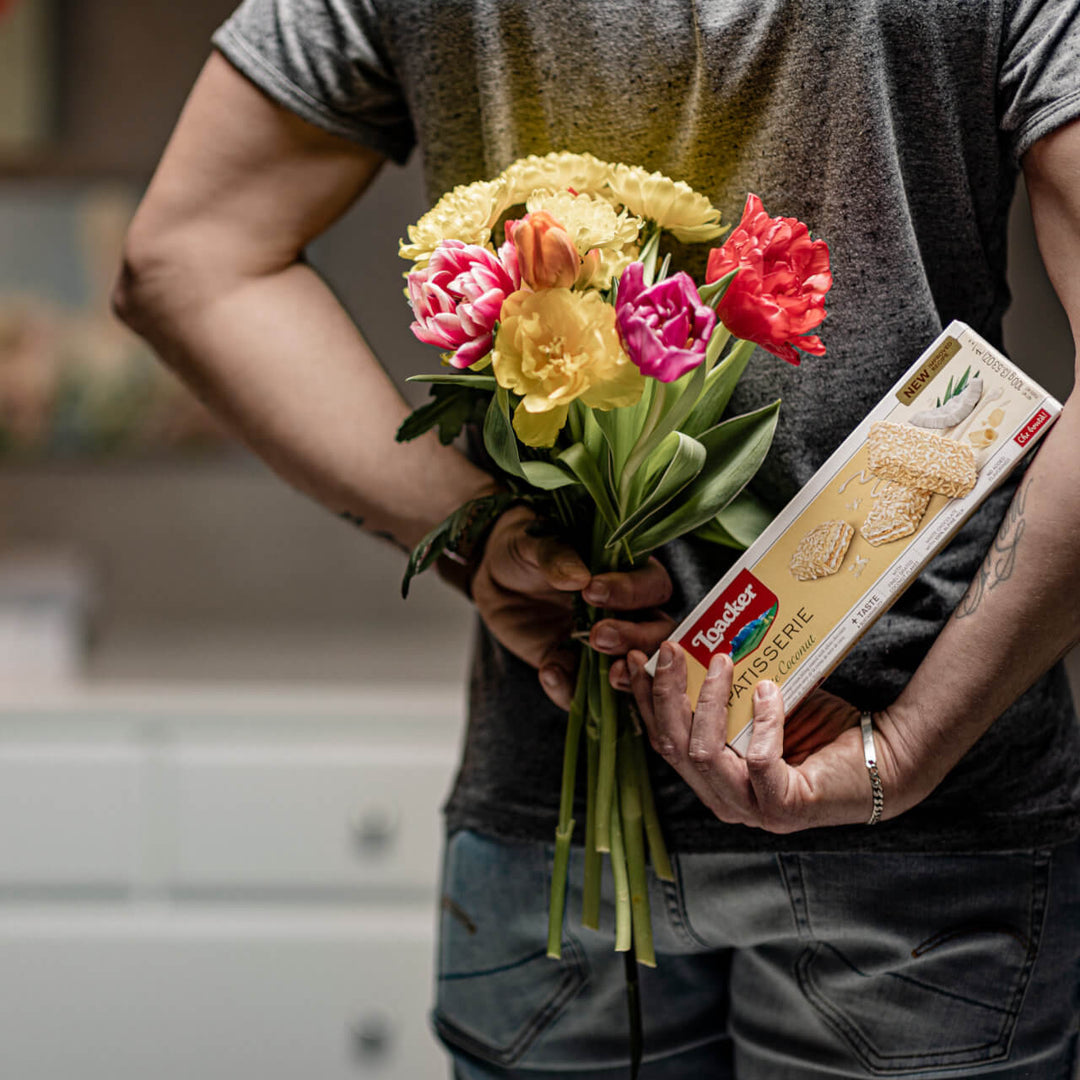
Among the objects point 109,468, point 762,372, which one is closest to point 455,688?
point 109,468

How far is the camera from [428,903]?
1.77 metres

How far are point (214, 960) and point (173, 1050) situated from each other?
6.1 inches

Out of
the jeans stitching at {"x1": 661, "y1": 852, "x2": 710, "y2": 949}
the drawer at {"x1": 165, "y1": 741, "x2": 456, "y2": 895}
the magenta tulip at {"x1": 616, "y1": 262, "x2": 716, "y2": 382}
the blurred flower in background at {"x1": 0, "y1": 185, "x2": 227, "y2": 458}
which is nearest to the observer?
the magenta tulip at {"x1": 616, "y1": 262, "x2": 716, "y2": 382}

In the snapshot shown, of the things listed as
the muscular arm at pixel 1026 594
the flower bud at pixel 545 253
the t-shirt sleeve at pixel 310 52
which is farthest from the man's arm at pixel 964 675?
the t-shirt sleeve at pixel 310 52

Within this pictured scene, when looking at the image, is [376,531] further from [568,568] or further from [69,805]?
[69,805]

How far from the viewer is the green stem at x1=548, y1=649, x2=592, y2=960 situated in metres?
0.67

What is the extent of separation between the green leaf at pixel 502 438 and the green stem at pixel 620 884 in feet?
0.69

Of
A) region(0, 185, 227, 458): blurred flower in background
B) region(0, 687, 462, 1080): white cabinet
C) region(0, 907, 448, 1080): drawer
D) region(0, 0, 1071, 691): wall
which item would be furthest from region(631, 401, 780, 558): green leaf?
region(0, 185, 227, 458): blurred flower in background

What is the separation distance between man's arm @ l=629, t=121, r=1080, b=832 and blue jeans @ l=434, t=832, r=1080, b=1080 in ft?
0.28

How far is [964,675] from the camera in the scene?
1.96 ft

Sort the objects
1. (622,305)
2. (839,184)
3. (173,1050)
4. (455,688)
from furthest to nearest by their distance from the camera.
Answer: (455,688) → (173,1050) → (839,184) → (622,305)

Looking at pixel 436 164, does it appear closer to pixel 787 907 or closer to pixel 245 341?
pixel 245 341

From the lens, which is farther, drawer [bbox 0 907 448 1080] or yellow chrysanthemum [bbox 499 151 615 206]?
drawer [bbox 0 907 448 1080]

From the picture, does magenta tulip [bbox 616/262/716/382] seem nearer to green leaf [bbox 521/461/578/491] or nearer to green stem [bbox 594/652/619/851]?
green leaf [bbox 521/461/578/491]
